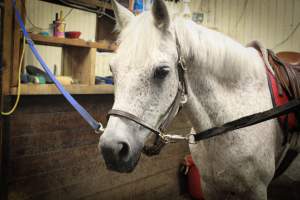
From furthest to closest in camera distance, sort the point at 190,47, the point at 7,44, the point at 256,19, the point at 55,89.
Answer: the point at 256,19 < the point at 55,89 < the point at 7,44 < the point at 190,47

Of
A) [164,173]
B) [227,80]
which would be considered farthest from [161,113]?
[164,173]

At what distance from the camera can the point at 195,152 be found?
4.67 ft

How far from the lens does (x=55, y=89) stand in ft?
5.25

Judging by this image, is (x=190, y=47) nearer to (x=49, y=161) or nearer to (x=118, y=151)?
(x=118, y=151)

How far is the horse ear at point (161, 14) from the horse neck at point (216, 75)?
9cm

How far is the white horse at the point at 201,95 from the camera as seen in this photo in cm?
93

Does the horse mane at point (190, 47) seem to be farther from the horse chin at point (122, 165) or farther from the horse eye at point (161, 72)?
the horse chin at point (122, 165)

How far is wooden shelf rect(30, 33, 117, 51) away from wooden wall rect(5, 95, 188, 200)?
0.36 meters

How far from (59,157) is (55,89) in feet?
1.58

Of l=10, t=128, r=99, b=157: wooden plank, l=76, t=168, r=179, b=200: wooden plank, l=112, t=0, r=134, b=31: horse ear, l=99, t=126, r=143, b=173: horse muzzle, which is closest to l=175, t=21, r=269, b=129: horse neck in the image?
l=112, t=0, r=134, b=31: horse ear

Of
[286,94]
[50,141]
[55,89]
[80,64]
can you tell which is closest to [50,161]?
[50,141]

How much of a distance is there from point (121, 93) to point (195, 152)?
679 mm

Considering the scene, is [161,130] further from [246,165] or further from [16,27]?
[16,27]

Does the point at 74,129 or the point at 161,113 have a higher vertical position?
the point at 161,113
